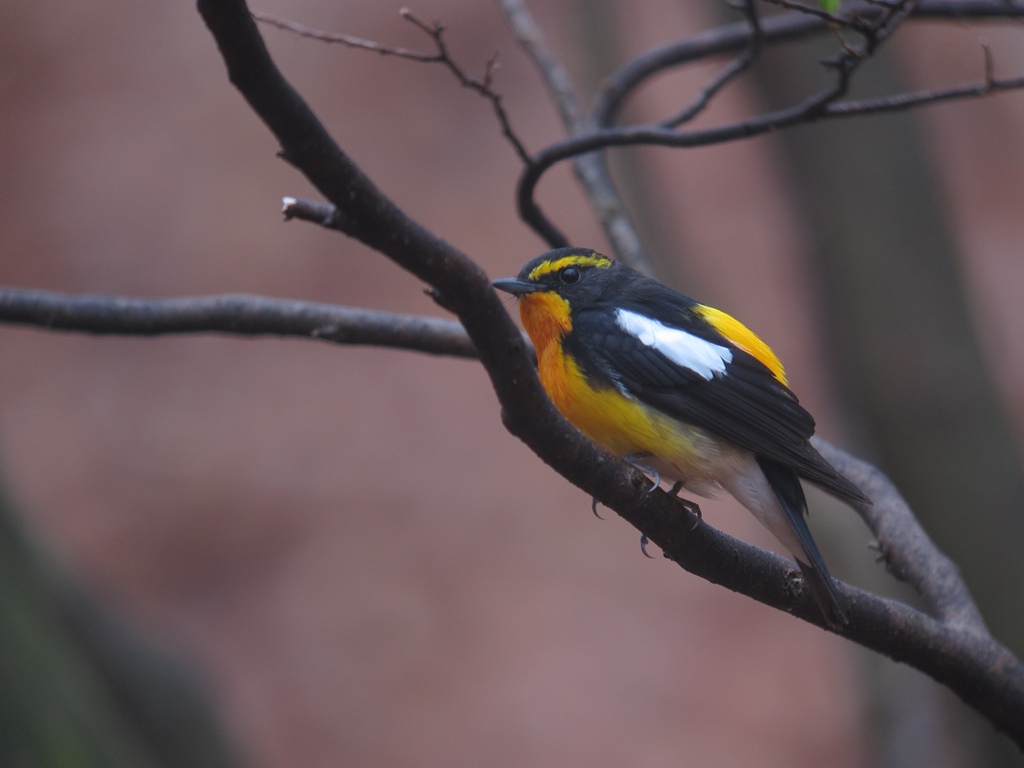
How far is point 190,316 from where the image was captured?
10.6 ft

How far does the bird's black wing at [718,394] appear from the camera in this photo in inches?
108

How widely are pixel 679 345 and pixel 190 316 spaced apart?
5.30 ft

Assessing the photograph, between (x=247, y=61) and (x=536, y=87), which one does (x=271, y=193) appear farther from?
(x=247, y=61)

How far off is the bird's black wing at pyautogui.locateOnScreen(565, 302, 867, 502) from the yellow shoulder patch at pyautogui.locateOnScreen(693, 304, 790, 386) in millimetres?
149

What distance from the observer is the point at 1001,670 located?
112 inches

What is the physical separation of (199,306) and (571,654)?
8955mm

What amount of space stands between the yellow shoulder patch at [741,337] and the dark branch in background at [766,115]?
1.87ft

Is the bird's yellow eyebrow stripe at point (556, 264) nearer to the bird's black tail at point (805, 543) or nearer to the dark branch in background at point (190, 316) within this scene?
the dark branch in background at point (190, 316)

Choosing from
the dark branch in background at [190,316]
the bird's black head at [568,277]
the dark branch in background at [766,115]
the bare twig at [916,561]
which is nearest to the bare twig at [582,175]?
the dark branch in background at [766,115]

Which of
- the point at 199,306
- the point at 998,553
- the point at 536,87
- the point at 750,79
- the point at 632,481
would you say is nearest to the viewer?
the point at 632,481

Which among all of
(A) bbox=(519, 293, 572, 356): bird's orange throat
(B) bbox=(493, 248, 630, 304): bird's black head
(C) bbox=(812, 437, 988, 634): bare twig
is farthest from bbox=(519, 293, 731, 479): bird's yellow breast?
(C) bbox=(812, 437, 988, 634): bare twig

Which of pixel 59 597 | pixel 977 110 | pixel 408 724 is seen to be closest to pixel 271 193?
pixel 408 724

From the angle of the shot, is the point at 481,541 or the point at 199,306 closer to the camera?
the point at 199,306

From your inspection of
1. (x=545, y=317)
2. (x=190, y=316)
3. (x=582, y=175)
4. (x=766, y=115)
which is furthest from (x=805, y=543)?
(x=582, y=175)
